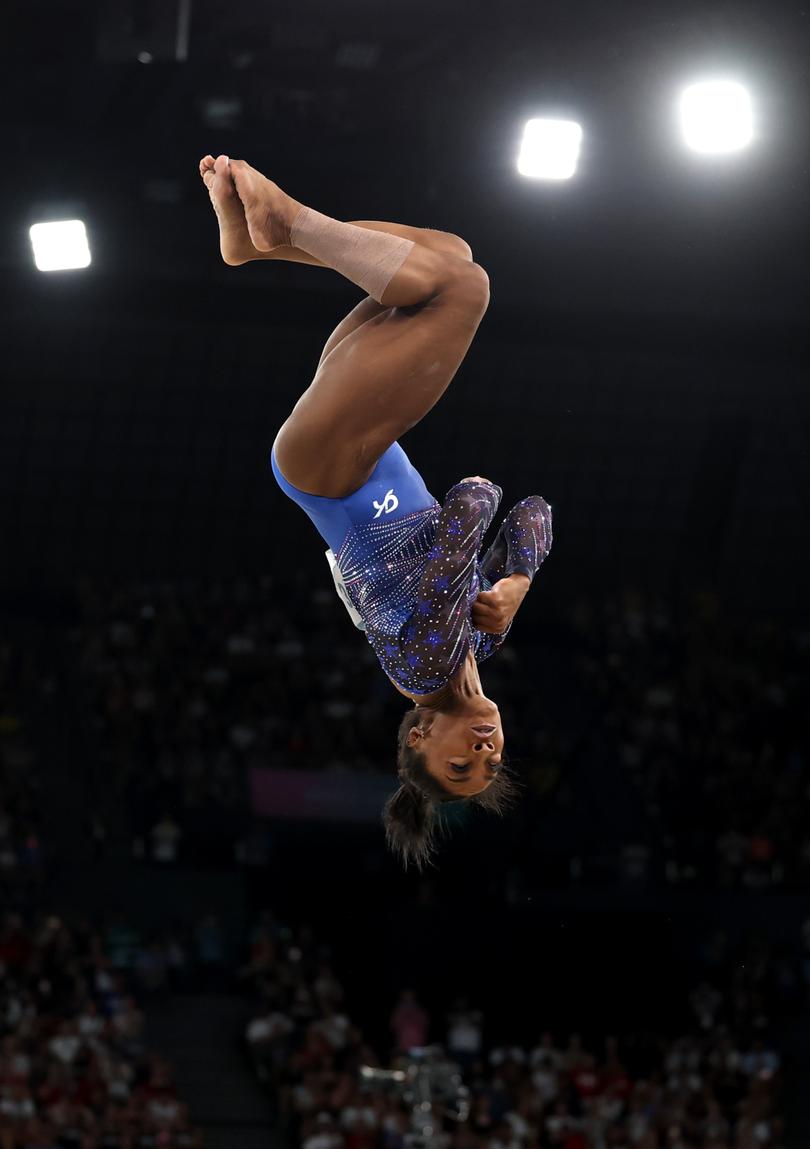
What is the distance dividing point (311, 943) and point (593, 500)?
16.7 feet

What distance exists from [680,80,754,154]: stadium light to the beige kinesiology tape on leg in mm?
4208

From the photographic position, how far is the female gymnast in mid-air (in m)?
4.07

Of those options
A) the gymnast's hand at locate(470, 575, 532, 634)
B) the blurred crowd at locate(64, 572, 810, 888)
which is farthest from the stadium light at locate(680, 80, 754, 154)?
the blurred crowd at locate(64, 572, 810, 888)

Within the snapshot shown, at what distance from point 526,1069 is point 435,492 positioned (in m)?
5.07

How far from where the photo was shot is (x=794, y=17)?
823 cm

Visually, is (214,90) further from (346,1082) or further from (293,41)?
(346,1082)

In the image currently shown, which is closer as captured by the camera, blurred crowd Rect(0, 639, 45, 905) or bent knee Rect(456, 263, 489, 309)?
bent knee Rect(456, 263, 489, 309)

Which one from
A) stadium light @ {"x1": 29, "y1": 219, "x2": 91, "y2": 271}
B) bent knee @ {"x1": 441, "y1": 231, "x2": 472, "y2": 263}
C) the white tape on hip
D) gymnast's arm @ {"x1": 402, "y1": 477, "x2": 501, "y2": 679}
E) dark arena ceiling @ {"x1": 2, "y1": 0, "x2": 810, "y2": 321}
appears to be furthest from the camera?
dark arena ceiling @ {"x1": 2, "y1": 0, "x2": 810, "y2": 321}

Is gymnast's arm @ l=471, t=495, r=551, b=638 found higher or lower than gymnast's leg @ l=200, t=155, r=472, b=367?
lower

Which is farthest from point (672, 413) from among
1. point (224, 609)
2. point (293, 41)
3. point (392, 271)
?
point (392, 271)

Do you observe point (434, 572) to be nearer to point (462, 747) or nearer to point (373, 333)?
point (462, 747)

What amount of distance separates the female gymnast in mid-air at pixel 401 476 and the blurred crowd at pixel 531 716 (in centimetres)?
803

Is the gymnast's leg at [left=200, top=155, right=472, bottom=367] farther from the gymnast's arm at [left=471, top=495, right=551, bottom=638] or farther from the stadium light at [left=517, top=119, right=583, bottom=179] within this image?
the stadium light at [left=517, top=119, right=583, bottom=179]

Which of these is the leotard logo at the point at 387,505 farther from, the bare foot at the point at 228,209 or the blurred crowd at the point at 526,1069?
the blurred crowd at the point at 526,1069
